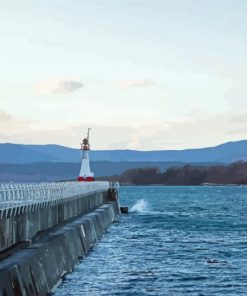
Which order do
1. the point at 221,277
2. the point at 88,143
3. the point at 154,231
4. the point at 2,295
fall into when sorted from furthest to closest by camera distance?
the point at 88,143, the point at 154,231, the point at 221,277, the point at 2,295

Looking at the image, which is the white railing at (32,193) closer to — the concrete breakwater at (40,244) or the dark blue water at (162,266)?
the concrete breakwater at (40,244)

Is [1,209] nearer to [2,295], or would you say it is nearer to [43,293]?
[43,293]

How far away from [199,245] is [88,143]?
35053 mm

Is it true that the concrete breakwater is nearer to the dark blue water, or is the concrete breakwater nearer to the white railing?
the white railing

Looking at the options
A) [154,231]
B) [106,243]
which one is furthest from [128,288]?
[154,231]

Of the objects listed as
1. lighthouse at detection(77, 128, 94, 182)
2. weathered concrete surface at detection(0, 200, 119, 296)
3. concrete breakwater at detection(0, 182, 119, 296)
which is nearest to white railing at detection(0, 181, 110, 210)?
concrete breakwater at detection(0, 182, 119, 296)

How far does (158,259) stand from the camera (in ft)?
135

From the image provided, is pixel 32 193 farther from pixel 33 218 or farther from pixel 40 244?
pixel 40 244

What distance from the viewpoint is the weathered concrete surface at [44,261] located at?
63.7ft

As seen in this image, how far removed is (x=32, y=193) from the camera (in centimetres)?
3456

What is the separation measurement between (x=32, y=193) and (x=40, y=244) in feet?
26.0

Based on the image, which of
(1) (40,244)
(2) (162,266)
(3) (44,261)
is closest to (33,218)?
(1) (40,244)

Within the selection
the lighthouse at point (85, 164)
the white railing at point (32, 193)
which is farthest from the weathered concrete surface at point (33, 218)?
the lighthouse at point (85, 164)

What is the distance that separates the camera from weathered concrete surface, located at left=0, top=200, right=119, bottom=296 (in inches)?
764
